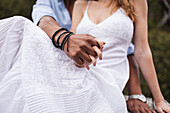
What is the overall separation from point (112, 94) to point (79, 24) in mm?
549

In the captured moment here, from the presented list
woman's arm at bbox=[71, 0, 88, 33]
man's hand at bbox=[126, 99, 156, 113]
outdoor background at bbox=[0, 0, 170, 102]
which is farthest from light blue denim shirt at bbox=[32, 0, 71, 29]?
outdoor background at bbox=[0, 0, 170, 102]

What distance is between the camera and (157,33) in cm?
520

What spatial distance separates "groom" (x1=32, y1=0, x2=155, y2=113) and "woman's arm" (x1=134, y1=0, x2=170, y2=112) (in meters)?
0.13

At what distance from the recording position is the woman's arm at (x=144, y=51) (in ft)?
3.90

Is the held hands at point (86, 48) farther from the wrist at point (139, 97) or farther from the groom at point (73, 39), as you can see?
the wrist at point (139, 97)

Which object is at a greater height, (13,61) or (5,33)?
(5,33)

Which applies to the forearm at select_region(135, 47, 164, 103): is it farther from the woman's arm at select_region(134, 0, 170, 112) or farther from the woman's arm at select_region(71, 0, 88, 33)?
the woman's arm at select_region(71, 0, 88, 33)

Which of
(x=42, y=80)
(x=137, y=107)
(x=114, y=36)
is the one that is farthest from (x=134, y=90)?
(x=42, y=80)

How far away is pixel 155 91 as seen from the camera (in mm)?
1188

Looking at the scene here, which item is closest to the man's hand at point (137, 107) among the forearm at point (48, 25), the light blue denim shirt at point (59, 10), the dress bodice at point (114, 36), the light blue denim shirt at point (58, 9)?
the dress bodice at point (114, 36)

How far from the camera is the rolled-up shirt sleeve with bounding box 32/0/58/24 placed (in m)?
1.33

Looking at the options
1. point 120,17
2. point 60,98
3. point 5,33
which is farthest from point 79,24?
point 60,98

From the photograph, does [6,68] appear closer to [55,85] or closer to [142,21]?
[55,85]

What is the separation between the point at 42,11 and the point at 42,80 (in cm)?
73
